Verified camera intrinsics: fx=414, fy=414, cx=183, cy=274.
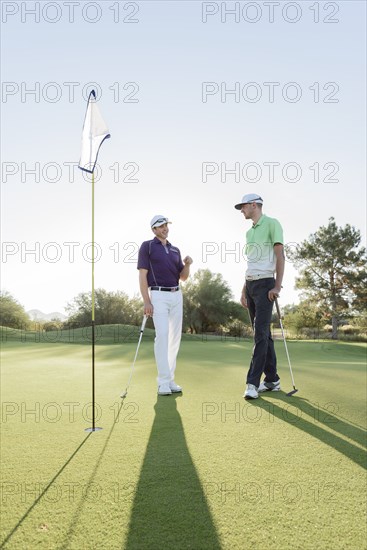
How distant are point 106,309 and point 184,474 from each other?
128 ft

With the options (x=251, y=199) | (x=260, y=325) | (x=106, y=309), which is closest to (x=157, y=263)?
(x=251, y=199)

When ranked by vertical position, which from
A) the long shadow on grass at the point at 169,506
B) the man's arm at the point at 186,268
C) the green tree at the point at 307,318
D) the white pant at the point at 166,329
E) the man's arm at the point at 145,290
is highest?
the man's arm at the point at 186,268

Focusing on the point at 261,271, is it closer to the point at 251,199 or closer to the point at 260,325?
the point at 260,325

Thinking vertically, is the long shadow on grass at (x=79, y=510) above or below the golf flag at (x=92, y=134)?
below

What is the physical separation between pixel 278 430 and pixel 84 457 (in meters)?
1.50

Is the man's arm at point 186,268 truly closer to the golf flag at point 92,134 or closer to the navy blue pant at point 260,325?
the navy blue pant at point 260,325

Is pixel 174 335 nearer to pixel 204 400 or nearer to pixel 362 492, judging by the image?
pixel 204 400

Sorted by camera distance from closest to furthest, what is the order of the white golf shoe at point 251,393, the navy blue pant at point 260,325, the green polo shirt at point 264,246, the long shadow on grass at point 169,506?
the long shadow on grass at point 169,506, the white golf shoe at point 251,393, the navy blue pant at point 260,325, the green polo shirt at point 264,246

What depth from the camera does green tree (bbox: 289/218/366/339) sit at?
1522 inches

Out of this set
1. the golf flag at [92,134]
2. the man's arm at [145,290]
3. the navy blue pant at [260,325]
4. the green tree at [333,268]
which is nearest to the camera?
the golf flag at [92,134]

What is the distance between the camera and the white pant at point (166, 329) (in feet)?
16.5

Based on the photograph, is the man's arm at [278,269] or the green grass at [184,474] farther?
the man's arm at [278,269]

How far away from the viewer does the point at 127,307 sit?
137 ft

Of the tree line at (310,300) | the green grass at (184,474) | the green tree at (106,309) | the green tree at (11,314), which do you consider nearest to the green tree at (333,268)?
the tree line at (310,300)
